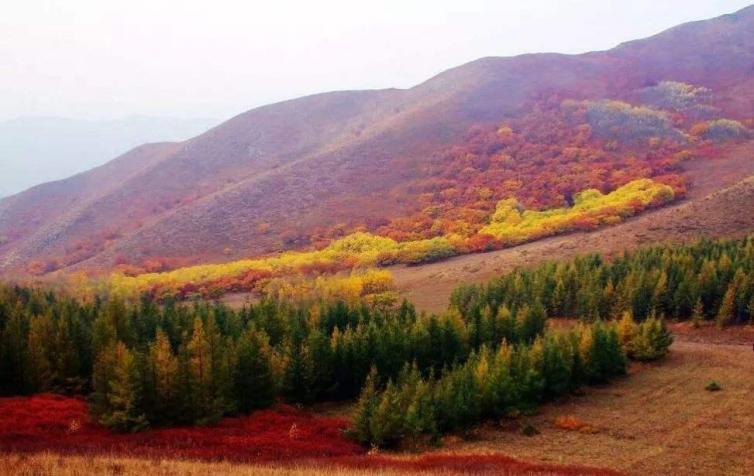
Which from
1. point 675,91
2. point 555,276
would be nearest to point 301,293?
point 555,276

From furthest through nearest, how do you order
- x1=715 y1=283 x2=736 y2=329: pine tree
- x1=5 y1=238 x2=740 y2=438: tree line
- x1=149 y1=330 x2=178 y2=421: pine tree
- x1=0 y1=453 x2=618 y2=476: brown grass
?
x1=715 y1=283 x2=736 y2=329: pine tree < x1=5 y1=238 x2=740 y2=438: tree line < x1=149 y1=330 x2=178 y2=421: pine tree < x1=0 y1=453 x2=618 y2=476: brown grass

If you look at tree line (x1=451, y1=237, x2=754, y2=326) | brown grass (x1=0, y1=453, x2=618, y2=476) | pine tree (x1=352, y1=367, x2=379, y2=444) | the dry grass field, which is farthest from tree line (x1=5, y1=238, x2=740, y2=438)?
brown grass (x1=0, y1=453, x2=618, y2=476)

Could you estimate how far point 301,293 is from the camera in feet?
339

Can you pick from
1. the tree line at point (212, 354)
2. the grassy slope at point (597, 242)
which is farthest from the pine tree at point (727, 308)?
the grassy slope at point (597, 242)

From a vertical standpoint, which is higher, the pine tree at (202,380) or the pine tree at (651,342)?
the pine tree at (202,380)

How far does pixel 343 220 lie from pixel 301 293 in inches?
2275

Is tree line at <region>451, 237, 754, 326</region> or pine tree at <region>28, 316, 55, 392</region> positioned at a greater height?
pine tree at <region>28, 316, 55, 392</region>

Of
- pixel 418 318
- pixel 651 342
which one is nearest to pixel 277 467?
pixel 418 318

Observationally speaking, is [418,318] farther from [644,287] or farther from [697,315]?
[697,315]

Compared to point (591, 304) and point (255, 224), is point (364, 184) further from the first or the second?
point (591, 304)

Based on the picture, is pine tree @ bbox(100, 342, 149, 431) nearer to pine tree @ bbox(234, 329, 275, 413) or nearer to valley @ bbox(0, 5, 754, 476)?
valley @ bbox(0, 5, 754, 476)

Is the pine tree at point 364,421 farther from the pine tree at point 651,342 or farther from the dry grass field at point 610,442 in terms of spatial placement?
the pine tree at point 651,342

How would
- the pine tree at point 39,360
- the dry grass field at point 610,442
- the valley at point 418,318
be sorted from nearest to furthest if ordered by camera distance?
1. the dry grass field at point 610,442
2. the valley at point 418,318
3. the pine tree at point 39,360

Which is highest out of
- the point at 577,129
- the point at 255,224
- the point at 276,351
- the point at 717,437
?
the point at 577,129
